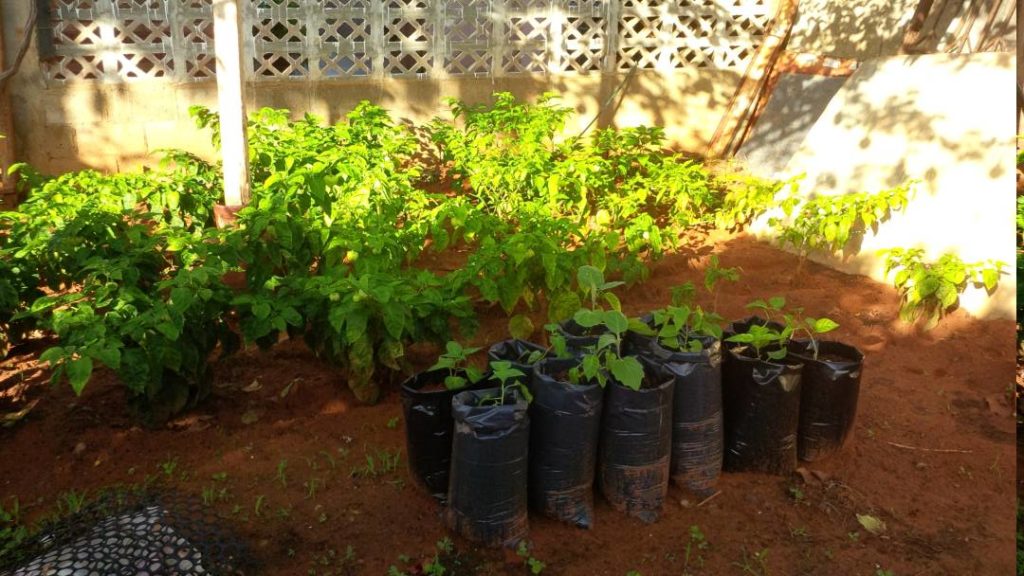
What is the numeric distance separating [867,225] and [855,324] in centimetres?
95

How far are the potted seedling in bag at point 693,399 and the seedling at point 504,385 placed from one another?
62 centimetres

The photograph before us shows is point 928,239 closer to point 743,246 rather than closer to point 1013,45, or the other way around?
point 743,246

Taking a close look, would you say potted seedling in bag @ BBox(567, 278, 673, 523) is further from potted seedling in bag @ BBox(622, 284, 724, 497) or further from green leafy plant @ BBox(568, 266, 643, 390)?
potted seedling in bag @ BBox(622, 284, 724, 497)

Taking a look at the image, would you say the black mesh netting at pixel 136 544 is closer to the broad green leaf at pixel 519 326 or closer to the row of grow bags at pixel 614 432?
the row of grow bags at pixel 614 432

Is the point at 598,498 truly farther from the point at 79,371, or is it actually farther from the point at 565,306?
the point at 79,371

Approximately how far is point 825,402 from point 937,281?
1.81m

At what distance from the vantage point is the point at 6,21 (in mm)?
6383

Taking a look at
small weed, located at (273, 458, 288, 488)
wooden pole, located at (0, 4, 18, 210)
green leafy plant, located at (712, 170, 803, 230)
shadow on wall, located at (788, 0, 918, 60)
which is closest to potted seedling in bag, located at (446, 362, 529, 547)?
small weed, located at (273, 458, 288, 488)

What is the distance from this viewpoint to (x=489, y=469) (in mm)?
2980

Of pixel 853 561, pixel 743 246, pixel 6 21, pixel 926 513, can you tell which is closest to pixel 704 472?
pixel 853 561

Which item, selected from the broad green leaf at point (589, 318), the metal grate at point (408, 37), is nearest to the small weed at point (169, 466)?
the broad green leaf at point (589, 318)

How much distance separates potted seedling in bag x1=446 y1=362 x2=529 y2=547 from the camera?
116 inches

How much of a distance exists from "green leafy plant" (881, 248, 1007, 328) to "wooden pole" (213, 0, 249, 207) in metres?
4.21

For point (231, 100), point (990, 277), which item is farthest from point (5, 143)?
point (990, 277)
